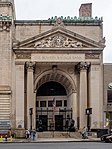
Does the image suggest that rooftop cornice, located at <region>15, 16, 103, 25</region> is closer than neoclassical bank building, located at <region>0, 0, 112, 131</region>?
No

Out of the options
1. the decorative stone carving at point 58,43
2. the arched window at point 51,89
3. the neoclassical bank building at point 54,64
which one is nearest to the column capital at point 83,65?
the neoclassical bank building at point 54,64

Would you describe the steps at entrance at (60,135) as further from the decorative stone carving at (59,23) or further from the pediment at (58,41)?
the decorative stone carving at (59,23)

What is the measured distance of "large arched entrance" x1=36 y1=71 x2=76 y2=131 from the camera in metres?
79.2

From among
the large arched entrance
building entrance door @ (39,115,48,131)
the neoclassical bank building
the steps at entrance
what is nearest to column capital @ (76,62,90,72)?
the neoclassical bank building

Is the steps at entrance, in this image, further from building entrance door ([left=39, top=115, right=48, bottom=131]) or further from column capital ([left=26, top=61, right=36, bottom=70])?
building entrance door ([left=39, top=115, right=48, bottom=131])

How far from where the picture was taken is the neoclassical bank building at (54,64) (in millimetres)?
67750

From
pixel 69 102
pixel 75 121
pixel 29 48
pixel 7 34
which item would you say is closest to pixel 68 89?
pixel 69 102

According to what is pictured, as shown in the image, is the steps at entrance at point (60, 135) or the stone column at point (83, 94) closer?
the steps at entrance at point (60, 135)

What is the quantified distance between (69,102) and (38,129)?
28.3 feet

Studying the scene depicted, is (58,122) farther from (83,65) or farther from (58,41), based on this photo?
(58,41)

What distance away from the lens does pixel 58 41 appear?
71625mm

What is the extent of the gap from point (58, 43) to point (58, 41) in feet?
1.03

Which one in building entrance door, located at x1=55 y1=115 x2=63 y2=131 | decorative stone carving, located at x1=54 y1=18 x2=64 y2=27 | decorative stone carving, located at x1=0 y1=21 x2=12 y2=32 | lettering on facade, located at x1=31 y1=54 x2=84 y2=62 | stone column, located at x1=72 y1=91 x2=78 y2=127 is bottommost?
building entrance door, located at x1=55 y1=115 x2=63 y2=131

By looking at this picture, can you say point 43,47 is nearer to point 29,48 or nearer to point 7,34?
point 29,48
